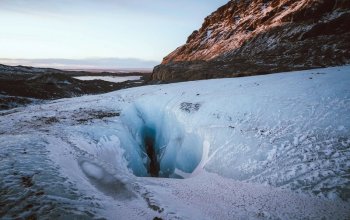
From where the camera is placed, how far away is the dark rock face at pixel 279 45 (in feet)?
78.3

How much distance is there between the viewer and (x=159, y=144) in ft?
43.8

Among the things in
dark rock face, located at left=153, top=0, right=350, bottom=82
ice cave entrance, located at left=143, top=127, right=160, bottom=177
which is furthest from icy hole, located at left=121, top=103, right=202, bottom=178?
dark rock face, located at left=153, top=0, right=350, bottom=82

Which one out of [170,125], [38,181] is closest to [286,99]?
[170,125]

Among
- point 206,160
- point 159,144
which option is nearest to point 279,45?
point 159,144

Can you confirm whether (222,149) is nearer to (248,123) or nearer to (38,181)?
(248,123)

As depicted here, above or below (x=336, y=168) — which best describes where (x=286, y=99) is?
above

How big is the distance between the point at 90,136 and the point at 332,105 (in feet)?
29.9

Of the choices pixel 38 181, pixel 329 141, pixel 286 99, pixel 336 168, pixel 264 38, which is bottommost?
pixel 38 181

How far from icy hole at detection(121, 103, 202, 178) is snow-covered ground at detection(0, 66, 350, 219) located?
7 centimetres

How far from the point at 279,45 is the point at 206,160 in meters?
30.8

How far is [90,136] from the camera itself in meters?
10.0

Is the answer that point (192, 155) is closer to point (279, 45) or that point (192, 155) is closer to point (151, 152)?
point (151, 152)

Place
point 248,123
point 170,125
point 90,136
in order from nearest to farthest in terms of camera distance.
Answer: point 248,123
point 90,136
point 170,125

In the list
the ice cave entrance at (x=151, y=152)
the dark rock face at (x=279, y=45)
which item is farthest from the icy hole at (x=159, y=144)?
the dark rock face at (x=279, y=45)
